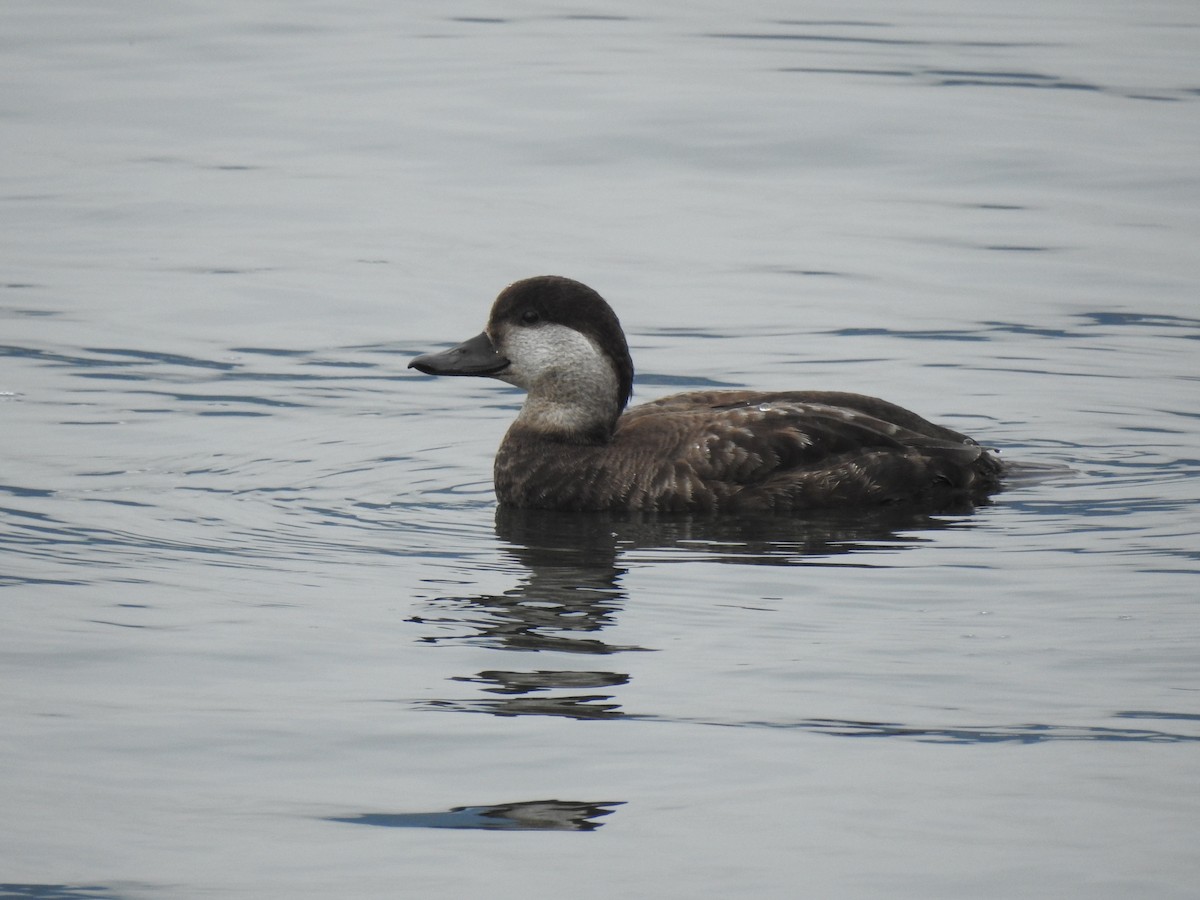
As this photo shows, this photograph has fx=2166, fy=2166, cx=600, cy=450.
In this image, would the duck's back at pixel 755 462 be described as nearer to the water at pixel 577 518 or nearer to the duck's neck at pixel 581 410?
the duck's neck at pixel 581 410

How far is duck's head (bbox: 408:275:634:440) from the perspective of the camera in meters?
9.56

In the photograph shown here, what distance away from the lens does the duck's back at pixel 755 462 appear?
9.21 meters

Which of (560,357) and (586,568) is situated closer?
(586,568)

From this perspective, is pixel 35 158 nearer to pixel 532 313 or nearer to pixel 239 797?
pixel 532 313

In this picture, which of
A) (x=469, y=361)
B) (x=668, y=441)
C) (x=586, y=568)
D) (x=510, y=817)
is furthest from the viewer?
(x=469, y=361)

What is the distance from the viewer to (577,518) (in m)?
9.27

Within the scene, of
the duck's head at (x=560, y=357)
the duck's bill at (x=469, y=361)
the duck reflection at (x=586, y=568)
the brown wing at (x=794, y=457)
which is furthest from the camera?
the duck's bill at (x=469, y=361)

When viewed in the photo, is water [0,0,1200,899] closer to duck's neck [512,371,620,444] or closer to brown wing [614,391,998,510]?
brown wing [614,391,998,510]

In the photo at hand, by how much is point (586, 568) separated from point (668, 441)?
47.8 inches

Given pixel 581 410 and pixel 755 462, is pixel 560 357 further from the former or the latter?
pixel 755 462

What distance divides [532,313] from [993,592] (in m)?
2.78

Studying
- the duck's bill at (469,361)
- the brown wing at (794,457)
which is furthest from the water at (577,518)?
the duck's bill at (469,361)

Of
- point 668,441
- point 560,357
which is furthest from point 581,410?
point 668,441

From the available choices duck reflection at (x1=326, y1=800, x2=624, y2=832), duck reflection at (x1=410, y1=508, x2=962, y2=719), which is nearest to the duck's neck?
duck reflection at (x1=410, y1=508, x2=962, y2=719)
